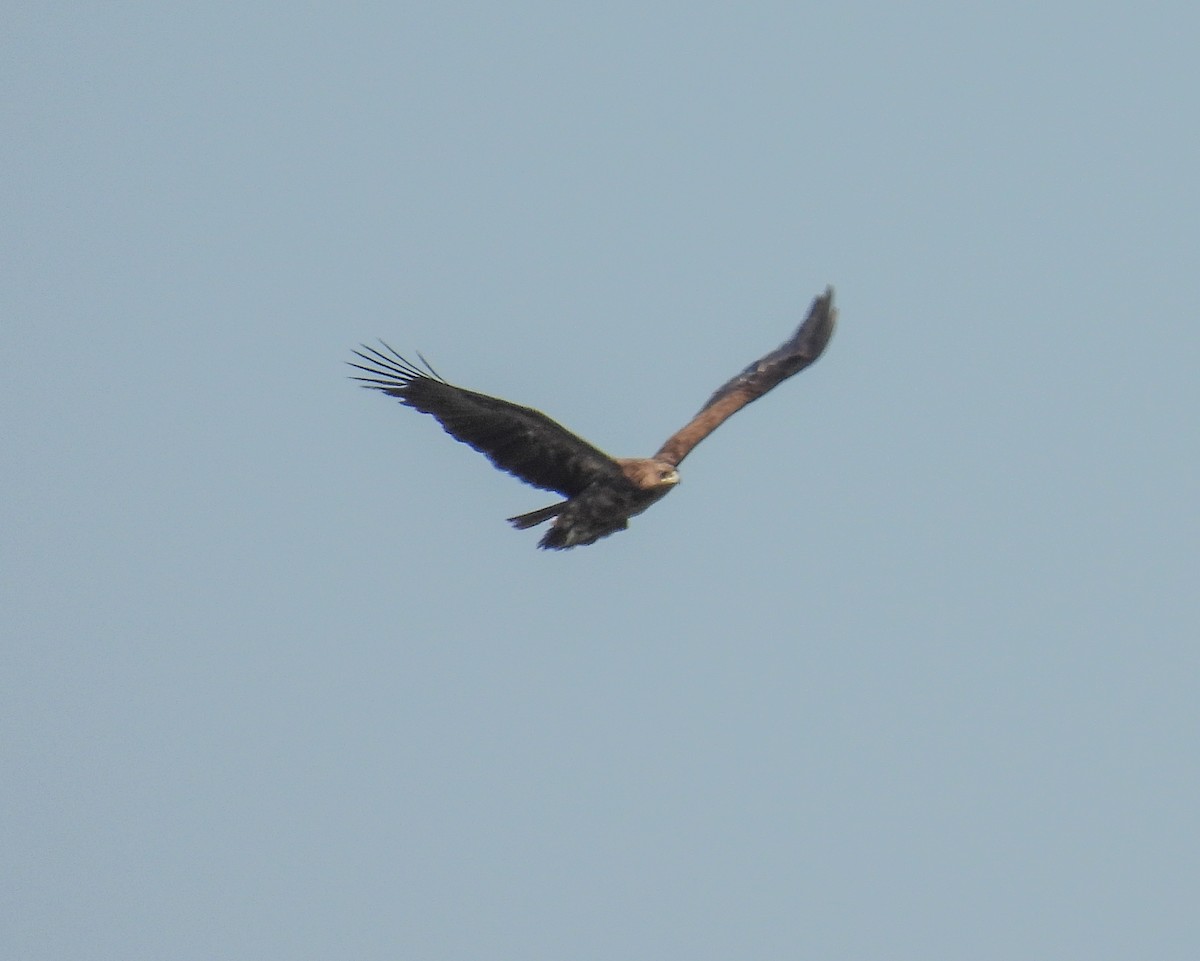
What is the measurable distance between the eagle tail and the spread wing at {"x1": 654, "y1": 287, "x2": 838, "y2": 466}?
161 cm

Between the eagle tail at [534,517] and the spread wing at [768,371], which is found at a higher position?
the spread wing at [768,371]

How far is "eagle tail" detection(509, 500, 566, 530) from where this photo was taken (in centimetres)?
1459

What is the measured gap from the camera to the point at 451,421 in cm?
1430

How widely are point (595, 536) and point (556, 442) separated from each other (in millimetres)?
913

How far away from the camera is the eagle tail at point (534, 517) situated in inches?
574

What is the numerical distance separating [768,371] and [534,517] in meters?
3.18

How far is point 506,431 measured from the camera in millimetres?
14367

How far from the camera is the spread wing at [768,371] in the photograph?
16.1 m

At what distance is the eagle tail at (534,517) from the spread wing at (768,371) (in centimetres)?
161

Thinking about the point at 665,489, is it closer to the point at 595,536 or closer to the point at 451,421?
the point at 595,536

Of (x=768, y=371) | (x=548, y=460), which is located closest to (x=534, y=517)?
(x=548, y=460)

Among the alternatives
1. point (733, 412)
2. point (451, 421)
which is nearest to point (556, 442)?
point (451, 421)

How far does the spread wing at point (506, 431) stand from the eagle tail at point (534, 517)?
0.76ft

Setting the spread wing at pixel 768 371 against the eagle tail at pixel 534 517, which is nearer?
the eagle tail at pixel 534 517
